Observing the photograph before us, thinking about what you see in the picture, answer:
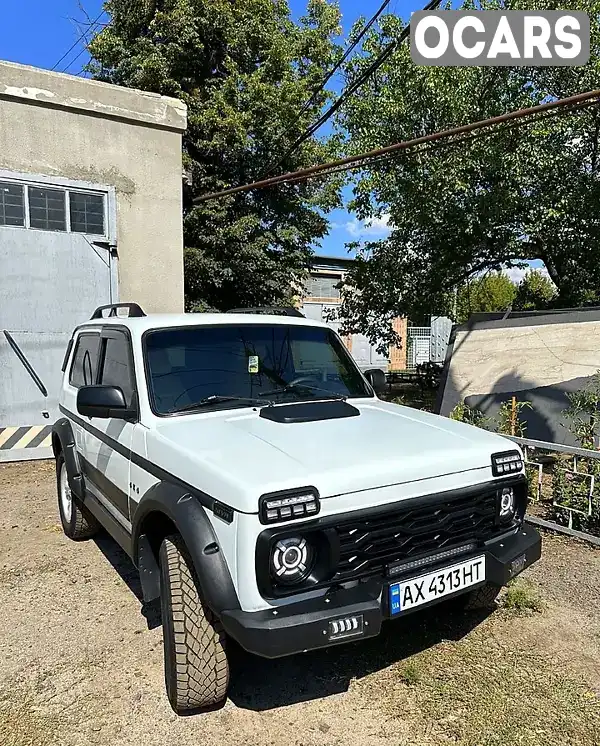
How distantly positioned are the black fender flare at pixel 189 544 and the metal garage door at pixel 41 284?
5.36 meters

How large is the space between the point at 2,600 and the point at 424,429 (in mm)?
3137

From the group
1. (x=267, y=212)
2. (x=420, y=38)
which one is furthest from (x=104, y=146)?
(x=267, y=212)

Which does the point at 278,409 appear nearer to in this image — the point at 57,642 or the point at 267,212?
the point at 57,642

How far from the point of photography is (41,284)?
8.49 metres

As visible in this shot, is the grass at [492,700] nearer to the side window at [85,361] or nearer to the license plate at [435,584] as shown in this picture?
the license plate at [435,584]

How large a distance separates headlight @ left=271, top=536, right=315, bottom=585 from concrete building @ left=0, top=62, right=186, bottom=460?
6249 millimetres

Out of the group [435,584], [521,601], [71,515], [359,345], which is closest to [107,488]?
[71,515]

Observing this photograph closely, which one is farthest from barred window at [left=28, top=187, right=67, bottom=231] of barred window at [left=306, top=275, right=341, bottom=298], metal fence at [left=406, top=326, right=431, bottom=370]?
metal fence at [left=406, top=326, right=431, bottom=370]

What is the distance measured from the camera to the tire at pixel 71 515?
501 cm

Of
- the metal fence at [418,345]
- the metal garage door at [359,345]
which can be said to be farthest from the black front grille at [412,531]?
the metal fence at [418,345]

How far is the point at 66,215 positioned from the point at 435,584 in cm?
790

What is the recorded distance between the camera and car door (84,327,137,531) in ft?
11.7

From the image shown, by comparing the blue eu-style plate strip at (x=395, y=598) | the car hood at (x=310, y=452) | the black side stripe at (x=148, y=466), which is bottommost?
the blue eu-style plate strip at (x=395, y=598)

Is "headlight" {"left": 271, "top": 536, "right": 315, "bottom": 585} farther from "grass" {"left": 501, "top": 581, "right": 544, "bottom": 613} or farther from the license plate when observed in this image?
"grass" {"left": 501, "top": 581, "right": 544, "bottom": 613}
